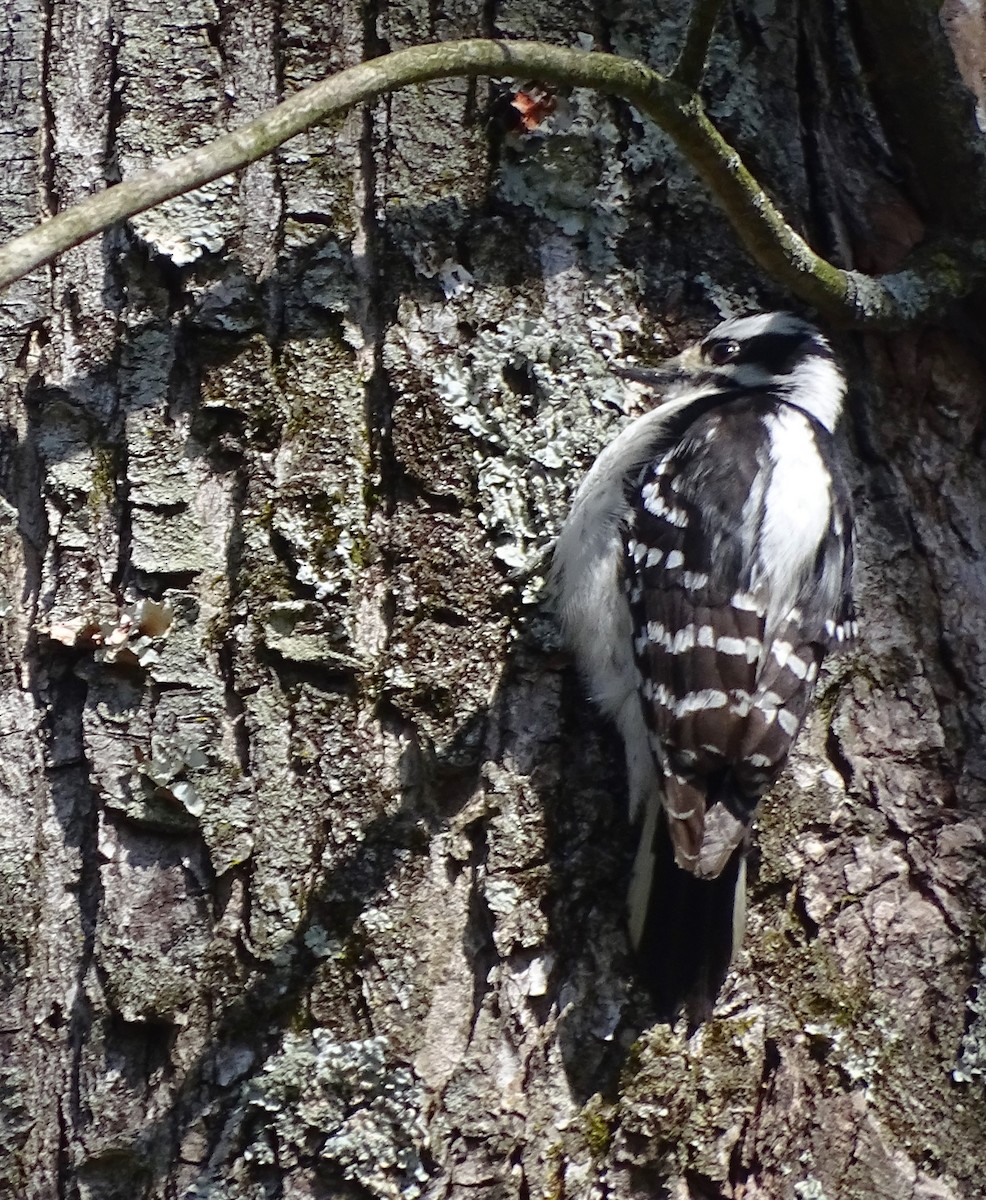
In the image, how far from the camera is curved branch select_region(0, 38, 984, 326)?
5.88 feet

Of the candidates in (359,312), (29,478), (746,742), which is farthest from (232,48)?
(746,742)

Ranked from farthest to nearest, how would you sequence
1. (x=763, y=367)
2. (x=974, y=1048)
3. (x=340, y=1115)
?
(x=763, y=367) < (x=974, y=1048) < (x=340, y=1115)

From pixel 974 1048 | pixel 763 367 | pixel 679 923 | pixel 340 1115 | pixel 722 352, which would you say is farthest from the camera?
pixel 763 367

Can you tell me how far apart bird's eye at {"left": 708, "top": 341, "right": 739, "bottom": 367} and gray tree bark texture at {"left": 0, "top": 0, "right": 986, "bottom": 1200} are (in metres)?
0.10

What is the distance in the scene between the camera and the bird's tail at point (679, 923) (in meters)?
2.07

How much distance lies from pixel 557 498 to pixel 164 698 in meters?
0.75

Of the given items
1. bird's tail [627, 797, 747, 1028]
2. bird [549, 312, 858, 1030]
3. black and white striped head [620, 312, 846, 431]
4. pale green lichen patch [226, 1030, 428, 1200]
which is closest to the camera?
pale green lichen patch [226, 1030, 428, 1200]

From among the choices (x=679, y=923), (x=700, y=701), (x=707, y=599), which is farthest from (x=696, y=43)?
(x=679, y=923)

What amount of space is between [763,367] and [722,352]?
226mm

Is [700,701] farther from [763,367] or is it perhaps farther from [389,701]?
[763,367]

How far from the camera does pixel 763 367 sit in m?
2.84

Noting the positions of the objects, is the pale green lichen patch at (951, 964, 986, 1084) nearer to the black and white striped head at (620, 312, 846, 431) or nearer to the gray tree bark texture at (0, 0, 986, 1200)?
the gray tree bark texture at (0, 0, 986, 1200)

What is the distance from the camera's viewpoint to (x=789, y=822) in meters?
2.29

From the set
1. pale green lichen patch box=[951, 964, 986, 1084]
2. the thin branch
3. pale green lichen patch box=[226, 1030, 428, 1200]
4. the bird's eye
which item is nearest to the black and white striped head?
the bird's eye
